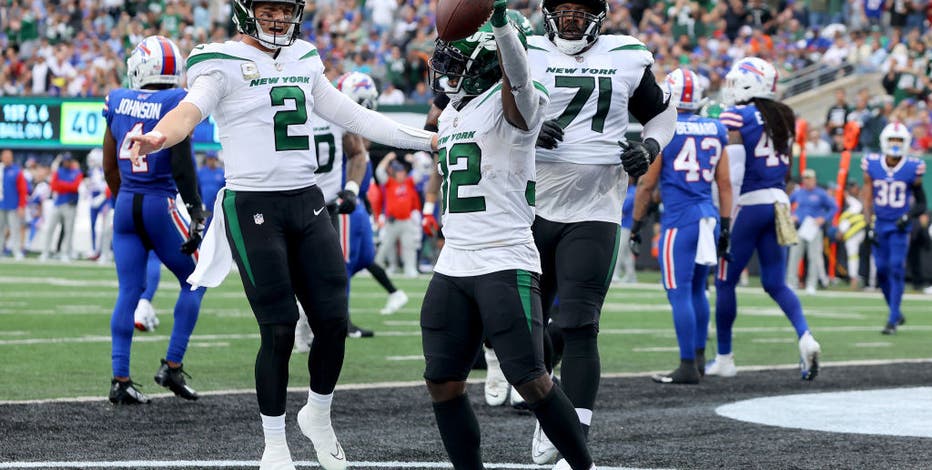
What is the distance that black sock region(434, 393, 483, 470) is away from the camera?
4770mm

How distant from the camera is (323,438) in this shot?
5703 millimetres

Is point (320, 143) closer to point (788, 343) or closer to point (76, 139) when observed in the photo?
point (788, 343)

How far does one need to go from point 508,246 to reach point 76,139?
75.0 feet

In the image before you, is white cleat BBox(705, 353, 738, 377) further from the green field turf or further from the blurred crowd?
the blurred crowd

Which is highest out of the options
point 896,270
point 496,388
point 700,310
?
point 700,310

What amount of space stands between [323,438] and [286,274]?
26.2 inches

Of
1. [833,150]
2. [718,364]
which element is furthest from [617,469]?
[833,150]

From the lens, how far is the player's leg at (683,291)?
8938mm

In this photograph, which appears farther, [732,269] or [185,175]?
[732,269]

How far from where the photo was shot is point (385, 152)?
2439cm

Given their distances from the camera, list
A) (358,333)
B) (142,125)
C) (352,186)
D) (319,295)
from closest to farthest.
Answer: (319,295), (142,125), (352,186), (358,333)

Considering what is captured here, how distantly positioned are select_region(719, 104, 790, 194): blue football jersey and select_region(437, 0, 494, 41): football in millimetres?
5055

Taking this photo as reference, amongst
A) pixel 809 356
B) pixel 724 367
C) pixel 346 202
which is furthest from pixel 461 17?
pixel 724 367

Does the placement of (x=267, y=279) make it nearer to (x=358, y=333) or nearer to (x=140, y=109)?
(x=140, y=109)
